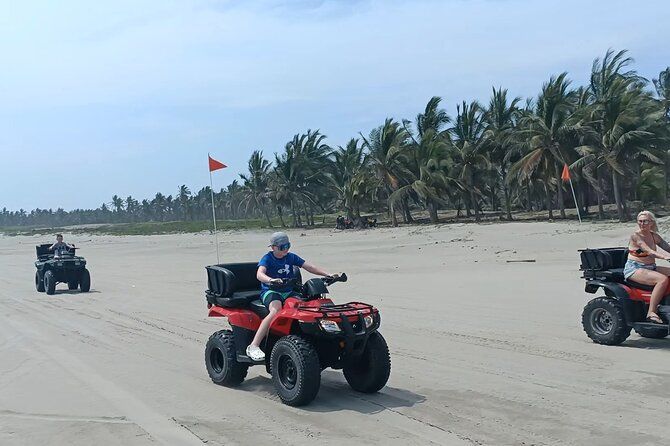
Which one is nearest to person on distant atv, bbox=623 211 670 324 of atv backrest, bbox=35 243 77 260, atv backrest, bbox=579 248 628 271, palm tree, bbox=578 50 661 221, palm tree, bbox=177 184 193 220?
atv backrest, bbox=579 248 628 271

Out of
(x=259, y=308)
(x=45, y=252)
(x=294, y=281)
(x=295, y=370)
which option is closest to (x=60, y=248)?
(x=45, y=252)

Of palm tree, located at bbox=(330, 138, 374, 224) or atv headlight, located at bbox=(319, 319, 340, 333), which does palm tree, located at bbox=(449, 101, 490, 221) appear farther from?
atv headlight, located at bbox=(319, 319, 340, 333)

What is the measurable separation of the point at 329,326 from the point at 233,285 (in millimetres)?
1783

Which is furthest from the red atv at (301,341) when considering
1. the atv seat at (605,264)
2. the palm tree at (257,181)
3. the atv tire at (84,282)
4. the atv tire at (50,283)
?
the palm tree at (257,181)

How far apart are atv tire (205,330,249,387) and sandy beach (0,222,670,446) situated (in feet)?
0.50

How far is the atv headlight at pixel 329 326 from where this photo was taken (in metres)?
6.70

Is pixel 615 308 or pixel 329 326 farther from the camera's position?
pixel 615 308

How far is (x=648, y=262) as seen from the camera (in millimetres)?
8953

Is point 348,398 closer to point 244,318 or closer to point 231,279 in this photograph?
point 244,318

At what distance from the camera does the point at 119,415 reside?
22.0 ft

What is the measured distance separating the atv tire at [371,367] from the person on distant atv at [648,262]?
3668mm

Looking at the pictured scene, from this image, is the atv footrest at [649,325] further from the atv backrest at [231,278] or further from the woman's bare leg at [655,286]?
the atv backrest at [231,278]

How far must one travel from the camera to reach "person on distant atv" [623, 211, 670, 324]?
871 cm

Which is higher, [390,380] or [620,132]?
[620,132]
